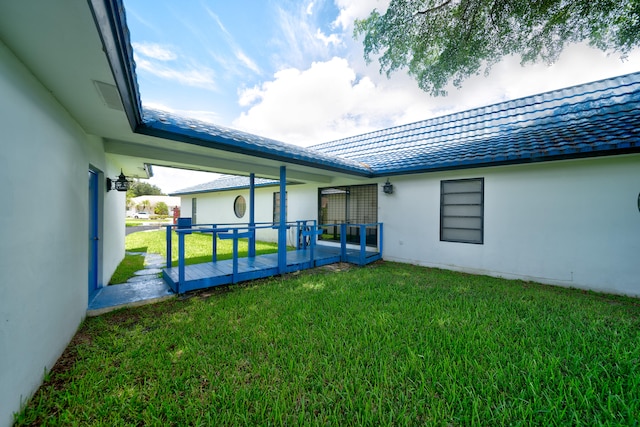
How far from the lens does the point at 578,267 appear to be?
185 inches

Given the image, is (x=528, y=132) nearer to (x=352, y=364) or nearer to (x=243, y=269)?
(x=352, y=364)

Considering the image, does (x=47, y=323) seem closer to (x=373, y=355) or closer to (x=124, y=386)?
(x=124, y=386)

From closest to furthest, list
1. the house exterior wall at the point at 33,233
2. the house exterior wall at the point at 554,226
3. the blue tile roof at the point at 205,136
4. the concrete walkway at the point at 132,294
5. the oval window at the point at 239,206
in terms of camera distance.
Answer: the house exterior wall at the point at 33,233, the blue tile roof at the point at 205,136, the concrete walkway at the point at 132,294, the house exterior wall at the point at 554,226, the oval window at the point at 239,206

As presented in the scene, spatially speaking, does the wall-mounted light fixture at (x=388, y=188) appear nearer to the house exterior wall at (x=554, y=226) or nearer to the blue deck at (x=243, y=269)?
the house exterior wall at (x=554, y=226)

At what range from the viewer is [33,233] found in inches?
78.1

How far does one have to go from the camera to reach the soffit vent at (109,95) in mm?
2129

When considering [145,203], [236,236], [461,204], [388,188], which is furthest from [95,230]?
[145,203]

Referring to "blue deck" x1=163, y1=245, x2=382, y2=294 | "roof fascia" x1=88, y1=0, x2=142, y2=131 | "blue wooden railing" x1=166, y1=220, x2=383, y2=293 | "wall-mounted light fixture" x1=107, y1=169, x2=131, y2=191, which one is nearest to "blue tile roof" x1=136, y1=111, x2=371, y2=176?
"roof fascia" x1=88, y1=0, x2=142, y2=131

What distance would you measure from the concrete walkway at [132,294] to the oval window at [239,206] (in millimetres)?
7235

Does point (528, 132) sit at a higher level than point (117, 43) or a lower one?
higher

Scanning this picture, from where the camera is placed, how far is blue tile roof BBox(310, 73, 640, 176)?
4.49 m

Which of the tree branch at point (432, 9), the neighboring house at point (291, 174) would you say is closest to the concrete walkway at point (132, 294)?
the neighboring house at point (291, 174)

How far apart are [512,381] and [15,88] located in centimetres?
455

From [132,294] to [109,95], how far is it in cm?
334
